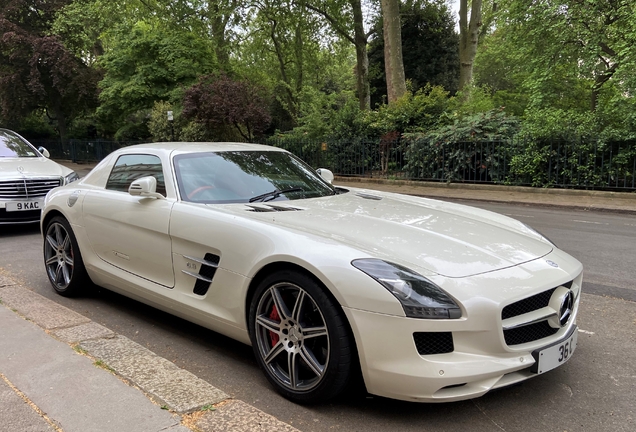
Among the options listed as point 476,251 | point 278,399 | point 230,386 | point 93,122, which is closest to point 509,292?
point 476,251

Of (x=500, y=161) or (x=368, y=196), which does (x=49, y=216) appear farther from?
(x=500, y=161)

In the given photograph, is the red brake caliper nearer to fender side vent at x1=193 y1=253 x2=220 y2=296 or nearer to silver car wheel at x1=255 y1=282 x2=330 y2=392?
silver car wheel at x1=255 y1=282 x2=330 y2=392

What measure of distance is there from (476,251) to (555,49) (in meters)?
15.4

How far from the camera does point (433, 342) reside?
95.2 inches

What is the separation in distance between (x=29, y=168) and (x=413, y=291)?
774cm

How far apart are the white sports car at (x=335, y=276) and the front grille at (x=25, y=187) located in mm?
4300

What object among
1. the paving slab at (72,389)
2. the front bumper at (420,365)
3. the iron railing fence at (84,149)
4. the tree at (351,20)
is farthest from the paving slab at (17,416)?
the iron railing fence at (84,149)

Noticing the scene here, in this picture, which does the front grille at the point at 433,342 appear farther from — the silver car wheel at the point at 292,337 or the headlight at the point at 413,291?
the silver car wheel at the point at 292,337

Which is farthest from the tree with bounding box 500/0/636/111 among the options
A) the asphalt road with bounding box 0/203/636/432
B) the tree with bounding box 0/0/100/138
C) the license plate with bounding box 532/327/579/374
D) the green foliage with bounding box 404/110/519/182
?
the tree with bounding box 0/0/100/138

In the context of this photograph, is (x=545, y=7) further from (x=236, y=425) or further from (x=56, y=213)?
(x=236, y=425)

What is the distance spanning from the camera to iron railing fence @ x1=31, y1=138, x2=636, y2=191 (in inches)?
545

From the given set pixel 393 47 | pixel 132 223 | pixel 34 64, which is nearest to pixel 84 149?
pixel 34 64

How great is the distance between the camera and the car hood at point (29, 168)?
778 cm

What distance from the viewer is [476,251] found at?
2855 millimetres
